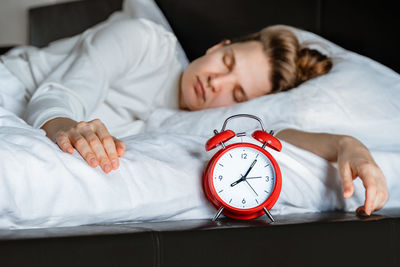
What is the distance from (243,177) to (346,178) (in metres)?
0.21

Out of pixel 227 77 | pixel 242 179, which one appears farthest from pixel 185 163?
pixel 227 77

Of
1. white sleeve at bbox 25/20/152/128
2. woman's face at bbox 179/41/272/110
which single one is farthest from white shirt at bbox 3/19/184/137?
woman's face at bbox 179/41/272/110

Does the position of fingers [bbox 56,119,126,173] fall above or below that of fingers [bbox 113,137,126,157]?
above

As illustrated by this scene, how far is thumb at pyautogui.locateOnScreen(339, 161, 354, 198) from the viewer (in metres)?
0.86

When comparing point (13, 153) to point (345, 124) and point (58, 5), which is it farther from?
point (58, 5)

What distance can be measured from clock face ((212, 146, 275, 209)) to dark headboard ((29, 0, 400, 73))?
95 cm

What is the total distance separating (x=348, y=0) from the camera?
169cm

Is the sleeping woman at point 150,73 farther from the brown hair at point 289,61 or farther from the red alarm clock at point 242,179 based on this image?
the red alarm clock at point 242,179

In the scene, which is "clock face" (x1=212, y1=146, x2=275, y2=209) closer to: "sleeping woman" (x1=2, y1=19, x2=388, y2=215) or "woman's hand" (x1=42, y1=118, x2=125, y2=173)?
"woman's hand" (x1=42, y1=118, x2=125, y2=173)

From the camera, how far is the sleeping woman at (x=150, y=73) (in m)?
1.37

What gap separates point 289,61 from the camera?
1607 mm

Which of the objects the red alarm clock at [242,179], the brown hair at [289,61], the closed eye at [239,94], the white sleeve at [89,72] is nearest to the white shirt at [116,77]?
the white sleeve at [89,72]

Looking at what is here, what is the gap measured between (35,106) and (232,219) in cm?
63

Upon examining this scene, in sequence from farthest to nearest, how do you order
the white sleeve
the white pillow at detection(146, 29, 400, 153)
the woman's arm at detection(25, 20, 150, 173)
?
the white pillow at detection(146, 29, 400, 153) → the white sleeve → the woman's arm at detection(25, 20, 150, 173)
